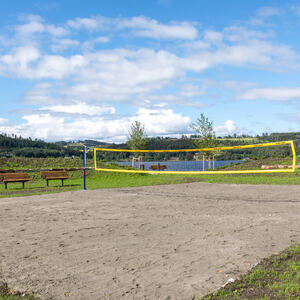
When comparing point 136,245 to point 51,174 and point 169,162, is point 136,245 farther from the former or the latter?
point 169,162

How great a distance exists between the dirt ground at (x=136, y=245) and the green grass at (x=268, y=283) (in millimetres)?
201

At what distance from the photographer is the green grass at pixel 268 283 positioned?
12.1ft

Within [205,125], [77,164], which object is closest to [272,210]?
[77,164]

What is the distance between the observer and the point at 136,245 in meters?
5.96

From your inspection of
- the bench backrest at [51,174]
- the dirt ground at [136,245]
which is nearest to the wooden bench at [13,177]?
the bench backrest at [51,174]

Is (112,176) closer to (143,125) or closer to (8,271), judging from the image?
(143,125)

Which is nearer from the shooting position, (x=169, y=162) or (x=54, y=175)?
(x=54, y=175)

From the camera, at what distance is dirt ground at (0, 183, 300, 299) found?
13.8 ft

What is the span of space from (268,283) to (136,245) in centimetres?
256

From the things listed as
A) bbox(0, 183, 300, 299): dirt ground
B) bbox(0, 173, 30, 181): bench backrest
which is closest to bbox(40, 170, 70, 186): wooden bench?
bbox(0, 173, 30, 181): bench backrest

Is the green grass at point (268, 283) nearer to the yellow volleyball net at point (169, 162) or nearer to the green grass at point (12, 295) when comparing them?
the green grass at point (12, 295)

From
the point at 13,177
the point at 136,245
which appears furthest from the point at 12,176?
the point at 136,245

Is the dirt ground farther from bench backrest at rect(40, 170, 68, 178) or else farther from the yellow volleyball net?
bench backrest at rect(40, 170, 68, 178)

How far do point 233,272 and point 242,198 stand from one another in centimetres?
806
